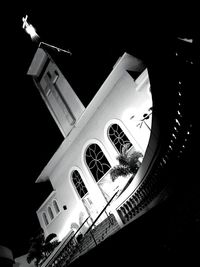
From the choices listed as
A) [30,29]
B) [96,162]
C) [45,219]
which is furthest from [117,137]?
[45,219]

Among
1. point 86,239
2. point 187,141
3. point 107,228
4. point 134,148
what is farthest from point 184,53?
point 86,239

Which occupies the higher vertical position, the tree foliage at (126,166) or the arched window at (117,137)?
the arched window at (117,137)

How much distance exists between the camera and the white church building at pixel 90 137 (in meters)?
12.6

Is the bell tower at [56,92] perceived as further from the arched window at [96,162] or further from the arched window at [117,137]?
the arched window at [117,137]

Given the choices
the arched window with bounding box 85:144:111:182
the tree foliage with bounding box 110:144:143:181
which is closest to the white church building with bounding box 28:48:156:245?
the arched window with bounding box 85:144:111:182

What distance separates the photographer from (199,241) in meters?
3.67

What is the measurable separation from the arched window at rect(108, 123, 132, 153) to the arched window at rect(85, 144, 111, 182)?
1315 millimetres

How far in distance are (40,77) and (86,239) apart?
15.5 m

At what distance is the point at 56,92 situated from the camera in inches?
712

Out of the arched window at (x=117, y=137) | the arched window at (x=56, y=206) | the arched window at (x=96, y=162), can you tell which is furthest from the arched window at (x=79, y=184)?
the arched window at (x=117, y=137)

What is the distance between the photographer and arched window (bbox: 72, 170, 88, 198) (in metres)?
15.6

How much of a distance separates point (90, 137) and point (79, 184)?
147 inches

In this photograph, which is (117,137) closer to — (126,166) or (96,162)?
(96,162)

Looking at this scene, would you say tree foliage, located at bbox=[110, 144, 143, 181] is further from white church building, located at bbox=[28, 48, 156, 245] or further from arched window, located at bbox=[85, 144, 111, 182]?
arched window, located at bbox=[85, 144, 111, 182]
